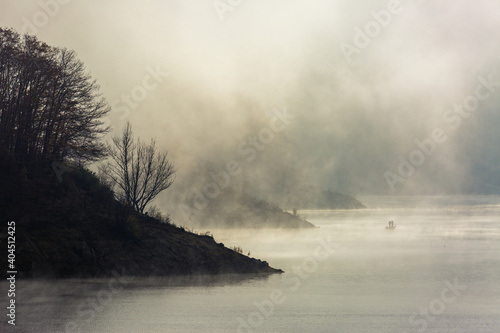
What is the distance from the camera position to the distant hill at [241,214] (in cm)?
16462

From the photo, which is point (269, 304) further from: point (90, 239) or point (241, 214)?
point (241, 214)

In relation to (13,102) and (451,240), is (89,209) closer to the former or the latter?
(13,102)

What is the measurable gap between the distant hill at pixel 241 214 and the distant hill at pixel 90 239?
107 m

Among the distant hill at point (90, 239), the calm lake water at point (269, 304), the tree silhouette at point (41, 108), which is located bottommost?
the calm lake water at point (269, 304)

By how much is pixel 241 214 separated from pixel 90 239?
409ft

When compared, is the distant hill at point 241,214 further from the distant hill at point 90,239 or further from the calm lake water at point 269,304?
the distant hill at point 90,239

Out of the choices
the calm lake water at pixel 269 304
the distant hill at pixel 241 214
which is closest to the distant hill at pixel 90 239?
the calm lake water at pixel 269 304

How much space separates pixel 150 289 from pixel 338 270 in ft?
95.2

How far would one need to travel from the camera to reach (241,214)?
171 m

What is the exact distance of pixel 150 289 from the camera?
42.0m

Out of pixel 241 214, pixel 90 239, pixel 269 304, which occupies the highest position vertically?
pixel 241 214

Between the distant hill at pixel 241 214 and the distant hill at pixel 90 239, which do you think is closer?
the distant hill at pixel 90 239

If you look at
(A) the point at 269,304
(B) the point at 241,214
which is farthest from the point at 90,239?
(B) the point at 241,214

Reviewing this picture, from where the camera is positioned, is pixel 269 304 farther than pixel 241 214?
No
